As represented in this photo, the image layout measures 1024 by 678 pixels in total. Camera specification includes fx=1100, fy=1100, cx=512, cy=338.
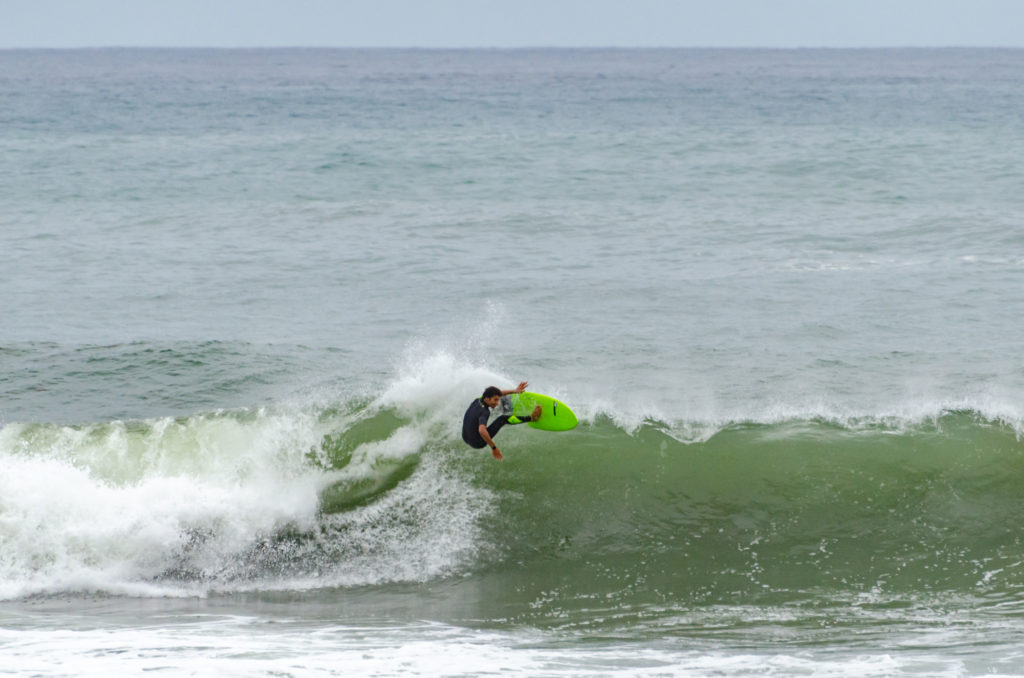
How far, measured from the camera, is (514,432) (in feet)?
41.6

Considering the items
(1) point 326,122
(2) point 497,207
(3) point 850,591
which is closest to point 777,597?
(3) point 850,591

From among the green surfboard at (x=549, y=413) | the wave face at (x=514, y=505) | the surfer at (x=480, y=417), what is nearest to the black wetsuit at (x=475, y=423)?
the surfer at (x=480, y=417)

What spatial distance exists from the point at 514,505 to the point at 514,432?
121 cm

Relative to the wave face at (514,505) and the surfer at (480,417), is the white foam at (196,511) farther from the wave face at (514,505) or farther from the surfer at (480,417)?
the surfer at (480,417)

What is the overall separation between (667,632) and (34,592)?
594 cm

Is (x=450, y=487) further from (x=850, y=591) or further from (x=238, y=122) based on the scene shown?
(x=238, y=122)

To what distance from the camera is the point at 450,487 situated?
38.8ft

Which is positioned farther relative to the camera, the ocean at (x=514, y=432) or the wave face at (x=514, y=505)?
the wave face at (x=514, y=505)

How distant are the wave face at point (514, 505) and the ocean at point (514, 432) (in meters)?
0.04

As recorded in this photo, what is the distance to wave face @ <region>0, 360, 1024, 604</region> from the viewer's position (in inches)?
420

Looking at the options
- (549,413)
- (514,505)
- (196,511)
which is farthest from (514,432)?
(196,511)

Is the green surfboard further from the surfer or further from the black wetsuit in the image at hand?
the black wetsuit

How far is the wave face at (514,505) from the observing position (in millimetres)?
10672

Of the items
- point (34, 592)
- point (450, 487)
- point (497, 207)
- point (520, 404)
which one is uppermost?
point (497, 207)
